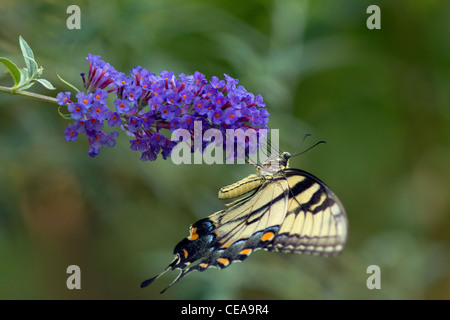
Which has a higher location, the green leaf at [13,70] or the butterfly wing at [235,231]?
the green leaf at [13,70]

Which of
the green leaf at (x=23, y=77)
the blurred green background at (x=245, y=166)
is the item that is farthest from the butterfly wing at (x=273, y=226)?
the green leaf at (x=23, y=77)

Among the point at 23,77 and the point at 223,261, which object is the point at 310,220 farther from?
the point at 23,77

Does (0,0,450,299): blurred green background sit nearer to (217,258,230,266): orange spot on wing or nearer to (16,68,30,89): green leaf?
(217,258,230,266): orange spot on wing

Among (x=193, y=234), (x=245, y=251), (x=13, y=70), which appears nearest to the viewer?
(x=13, y=70)

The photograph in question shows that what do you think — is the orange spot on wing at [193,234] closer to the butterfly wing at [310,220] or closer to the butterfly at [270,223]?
the butterfly at [270,223]

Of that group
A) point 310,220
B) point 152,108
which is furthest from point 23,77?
point 310,220

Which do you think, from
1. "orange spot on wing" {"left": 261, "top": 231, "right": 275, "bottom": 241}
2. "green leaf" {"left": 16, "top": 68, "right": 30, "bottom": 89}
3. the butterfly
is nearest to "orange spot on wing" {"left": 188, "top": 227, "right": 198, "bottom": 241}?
the butterfly
